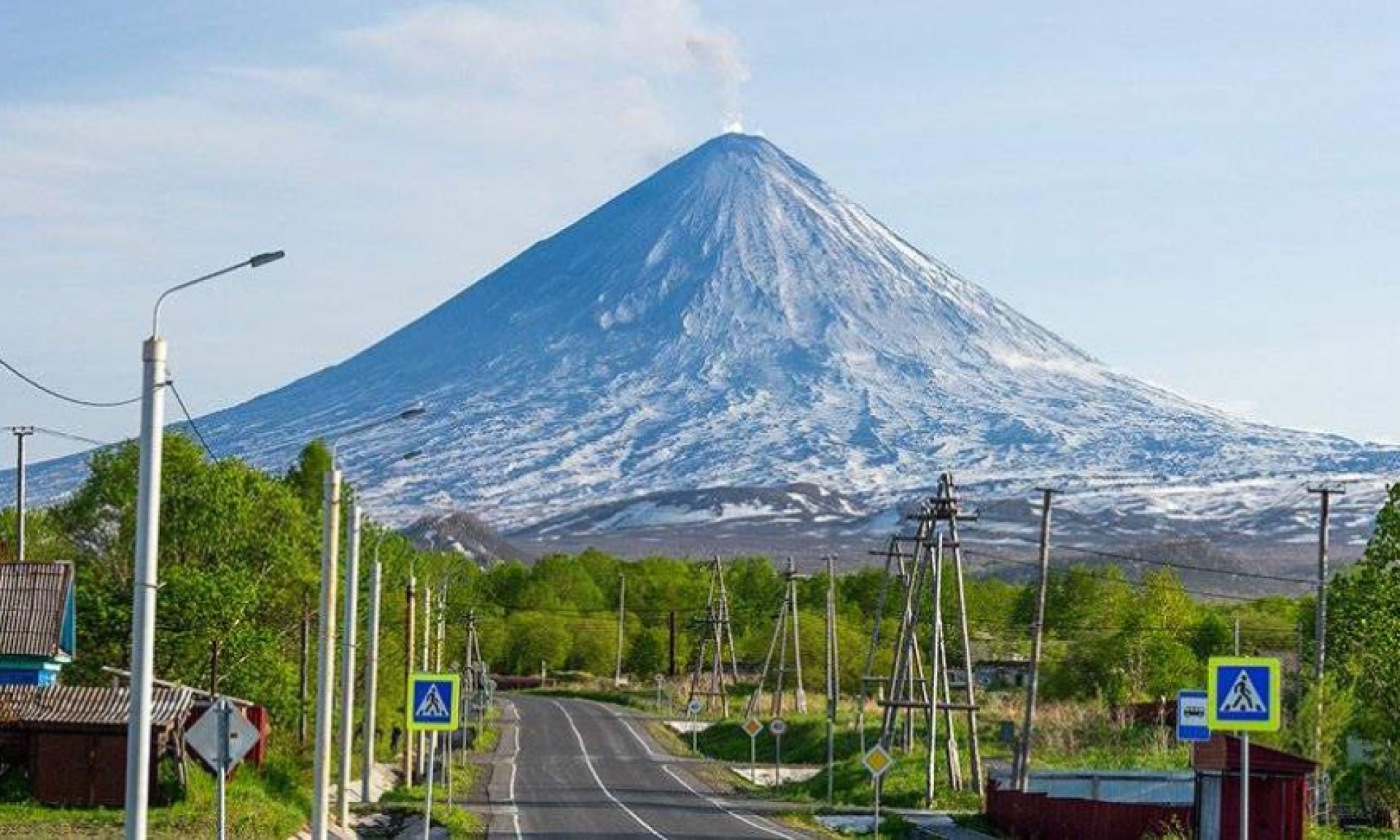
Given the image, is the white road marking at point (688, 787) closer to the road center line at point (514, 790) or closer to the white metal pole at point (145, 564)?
the road center line at point (514, 790)

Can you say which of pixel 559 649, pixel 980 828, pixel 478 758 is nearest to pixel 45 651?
pixel 980 828

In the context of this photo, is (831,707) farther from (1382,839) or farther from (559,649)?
(559,649)

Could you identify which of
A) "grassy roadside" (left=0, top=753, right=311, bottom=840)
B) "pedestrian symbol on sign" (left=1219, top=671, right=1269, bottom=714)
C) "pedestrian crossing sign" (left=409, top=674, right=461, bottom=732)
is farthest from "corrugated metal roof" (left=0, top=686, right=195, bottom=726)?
"pedestrian symbol on sign" (left=1219, top=671, right=1269, bottom=714)

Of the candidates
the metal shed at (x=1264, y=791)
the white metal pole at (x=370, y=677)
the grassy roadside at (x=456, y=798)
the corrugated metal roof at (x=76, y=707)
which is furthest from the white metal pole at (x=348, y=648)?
the metal shed at (x=1264, y=791)

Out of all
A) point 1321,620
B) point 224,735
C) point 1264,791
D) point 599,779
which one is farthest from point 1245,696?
point 599,779

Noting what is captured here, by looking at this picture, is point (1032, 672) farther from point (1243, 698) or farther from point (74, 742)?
point (1243, 698)

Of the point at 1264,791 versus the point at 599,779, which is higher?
the point at 1264,791

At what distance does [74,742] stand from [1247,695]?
25443 millimetres

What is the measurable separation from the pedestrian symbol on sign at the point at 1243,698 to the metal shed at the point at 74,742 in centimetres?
2395

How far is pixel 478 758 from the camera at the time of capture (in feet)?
276

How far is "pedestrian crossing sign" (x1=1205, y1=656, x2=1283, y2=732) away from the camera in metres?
24.3

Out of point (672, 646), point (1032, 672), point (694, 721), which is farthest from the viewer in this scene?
point (672, 646)

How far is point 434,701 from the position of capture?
112ft

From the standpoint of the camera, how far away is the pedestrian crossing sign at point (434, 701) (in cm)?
3391
